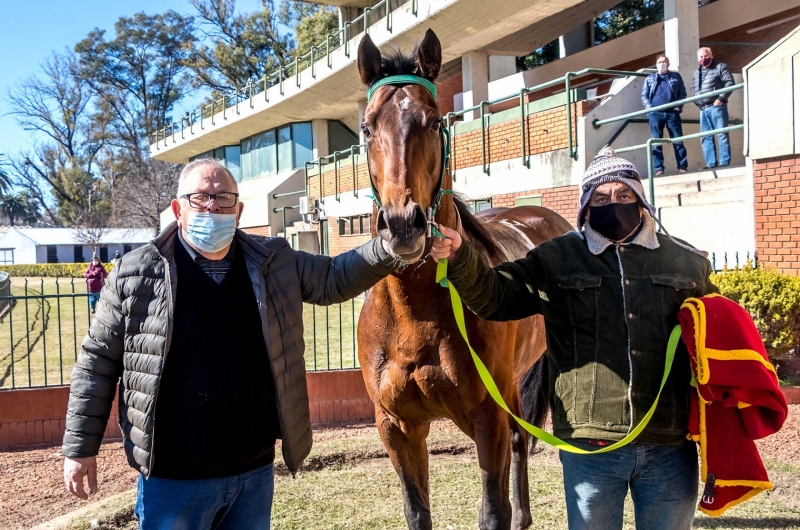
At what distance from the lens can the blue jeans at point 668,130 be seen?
10.7 m

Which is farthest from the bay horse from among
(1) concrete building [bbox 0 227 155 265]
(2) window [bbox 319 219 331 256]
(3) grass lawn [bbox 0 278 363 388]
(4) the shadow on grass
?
(1) concrete building [bbox 0 227 155 265]

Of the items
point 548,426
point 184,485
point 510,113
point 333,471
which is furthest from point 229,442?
point 510,113

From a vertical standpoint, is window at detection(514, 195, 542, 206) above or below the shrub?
above

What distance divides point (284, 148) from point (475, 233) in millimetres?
30685

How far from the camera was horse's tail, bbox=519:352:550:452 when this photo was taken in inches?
202

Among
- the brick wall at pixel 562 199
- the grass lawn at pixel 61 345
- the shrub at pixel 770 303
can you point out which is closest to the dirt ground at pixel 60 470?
the shrub at pixel 770 303

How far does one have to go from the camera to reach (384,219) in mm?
2424

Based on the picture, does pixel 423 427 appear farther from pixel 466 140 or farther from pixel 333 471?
pixel 466 140

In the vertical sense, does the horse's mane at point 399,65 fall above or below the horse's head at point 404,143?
above

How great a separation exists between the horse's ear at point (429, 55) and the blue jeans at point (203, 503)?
1908 mm

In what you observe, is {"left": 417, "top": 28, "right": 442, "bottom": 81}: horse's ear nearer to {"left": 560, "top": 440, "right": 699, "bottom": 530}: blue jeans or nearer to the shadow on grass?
{"left": 560, "top": 440, "right": 699, "bottom": 530}: blue jeans

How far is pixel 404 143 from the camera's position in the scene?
2.67 m

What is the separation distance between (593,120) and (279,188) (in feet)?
71.2

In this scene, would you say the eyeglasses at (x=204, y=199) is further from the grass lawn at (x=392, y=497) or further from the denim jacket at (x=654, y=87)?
the denim jacket at (x=654, y=87)
